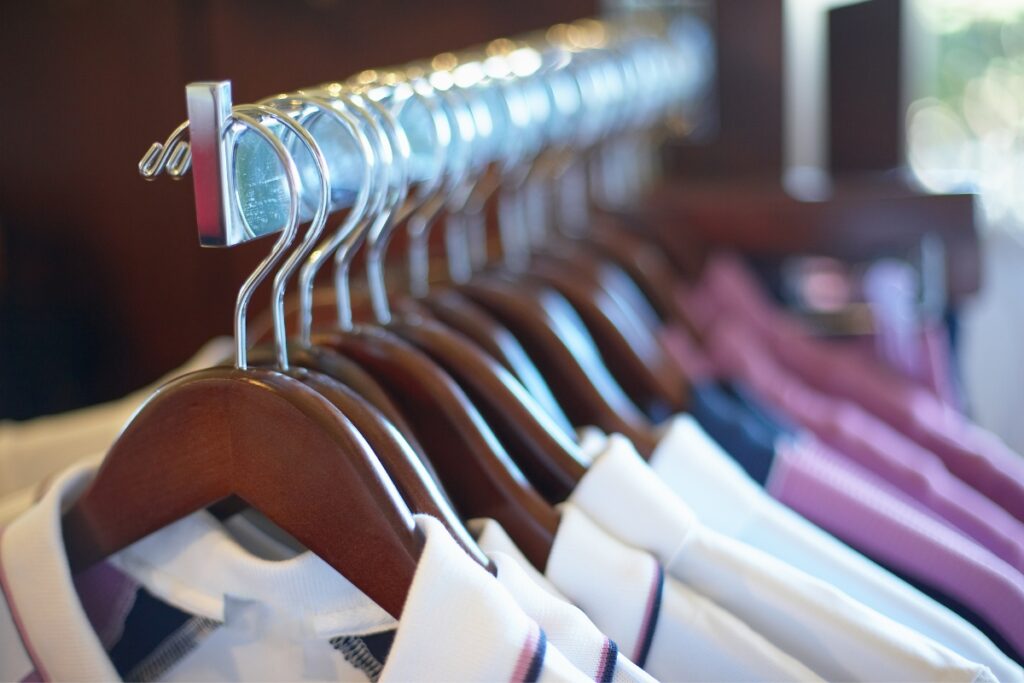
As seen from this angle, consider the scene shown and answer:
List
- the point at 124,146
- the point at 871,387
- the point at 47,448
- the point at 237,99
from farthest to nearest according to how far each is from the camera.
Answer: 1. the point at 124,146
2. the point at 237,99
3. the point at 871,387
4. the point at 47,448

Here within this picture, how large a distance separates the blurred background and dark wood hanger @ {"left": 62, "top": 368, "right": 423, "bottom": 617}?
2.48ft

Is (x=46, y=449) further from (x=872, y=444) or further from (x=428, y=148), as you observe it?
(x=872, y=444)

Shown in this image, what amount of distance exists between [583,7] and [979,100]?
2.74ft

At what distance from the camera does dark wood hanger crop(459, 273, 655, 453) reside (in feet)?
2.26

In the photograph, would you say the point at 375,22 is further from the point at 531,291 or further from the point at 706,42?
the point at 531,291

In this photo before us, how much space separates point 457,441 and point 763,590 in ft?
0.56

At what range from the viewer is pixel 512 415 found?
583 mm

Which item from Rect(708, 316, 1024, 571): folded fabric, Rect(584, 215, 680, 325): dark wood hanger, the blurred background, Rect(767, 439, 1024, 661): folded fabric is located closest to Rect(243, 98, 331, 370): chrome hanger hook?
Rect(767, 439, 1024, 661): folded fabric

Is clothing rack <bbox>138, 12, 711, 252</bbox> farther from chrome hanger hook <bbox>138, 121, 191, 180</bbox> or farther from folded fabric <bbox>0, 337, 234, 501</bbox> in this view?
folded fabric <bbox>0, 337, 234, 501</bbox>

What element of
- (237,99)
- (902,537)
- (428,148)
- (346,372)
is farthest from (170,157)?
(237,99)

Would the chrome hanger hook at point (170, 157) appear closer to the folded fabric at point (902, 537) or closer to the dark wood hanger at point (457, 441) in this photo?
the dark wood hanger at point (457, 441)

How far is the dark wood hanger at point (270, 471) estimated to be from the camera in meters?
0.45

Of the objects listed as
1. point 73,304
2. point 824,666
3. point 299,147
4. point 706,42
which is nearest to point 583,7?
point 706,42

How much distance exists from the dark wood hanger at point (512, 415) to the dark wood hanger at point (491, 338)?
0.05 meters
